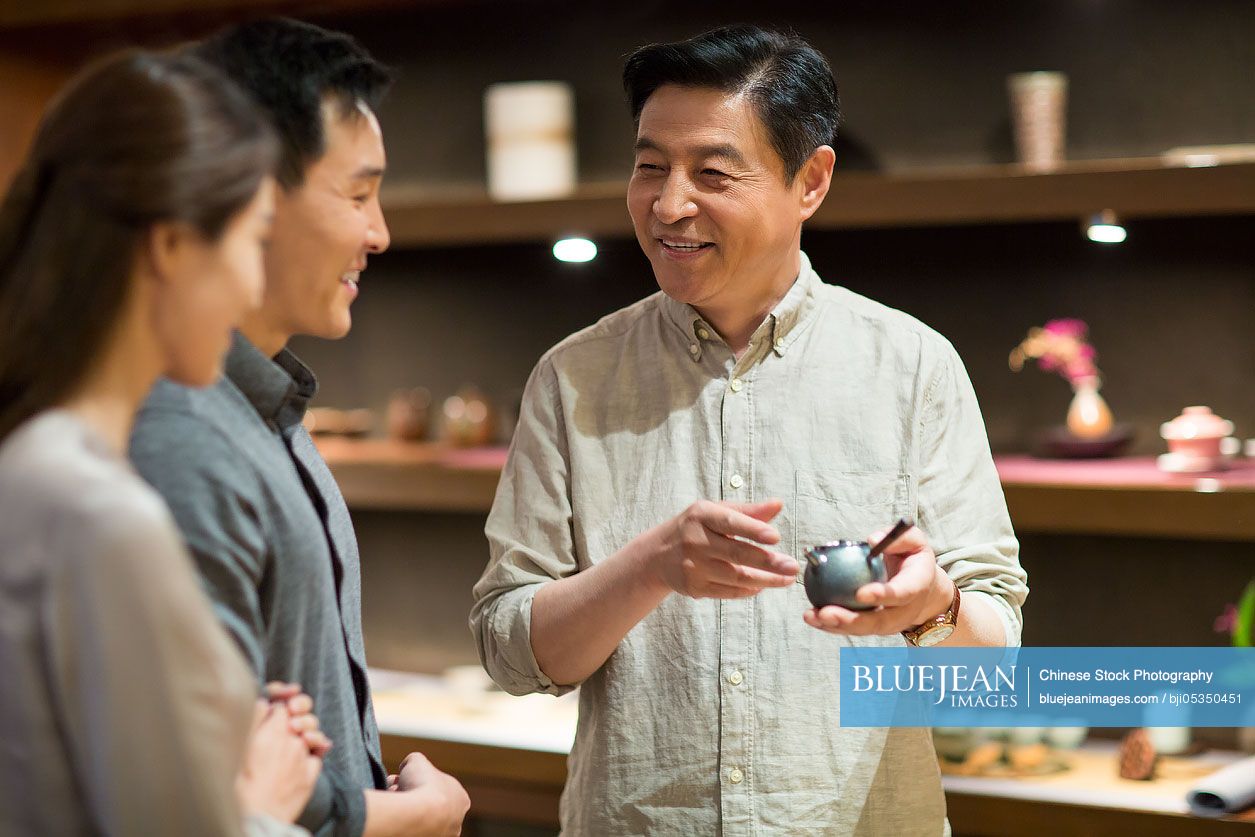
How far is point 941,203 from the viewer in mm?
2818

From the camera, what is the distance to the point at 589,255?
3158mm

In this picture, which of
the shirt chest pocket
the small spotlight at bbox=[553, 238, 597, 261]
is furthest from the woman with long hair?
the small spotlight at bbox=[553, 238, 597, 261]

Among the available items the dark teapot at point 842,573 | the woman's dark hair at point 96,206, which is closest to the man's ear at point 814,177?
the dark teapot at point 842,573

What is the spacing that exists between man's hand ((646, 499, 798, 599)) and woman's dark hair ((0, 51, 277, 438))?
0.64 m

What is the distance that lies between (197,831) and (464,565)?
2840 millimetres

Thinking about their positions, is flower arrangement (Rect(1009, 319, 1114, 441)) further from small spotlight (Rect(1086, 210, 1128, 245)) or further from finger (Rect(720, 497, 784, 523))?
finger (Rect(720, 497, 784, 523))

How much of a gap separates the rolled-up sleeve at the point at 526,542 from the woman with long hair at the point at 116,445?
64cm

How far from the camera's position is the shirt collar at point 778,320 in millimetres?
1738

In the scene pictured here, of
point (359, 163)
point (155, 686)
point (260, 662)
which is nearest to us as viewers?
point (155, 686)

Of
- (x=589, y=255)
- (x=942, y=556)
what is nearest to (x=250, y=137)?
(x=942, y=556)

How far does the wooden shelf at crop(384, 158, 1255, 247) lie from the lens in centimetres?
262

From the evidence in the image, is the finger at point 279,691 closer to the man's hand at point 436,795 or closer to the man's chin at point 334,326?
the man's hand at point 436,795

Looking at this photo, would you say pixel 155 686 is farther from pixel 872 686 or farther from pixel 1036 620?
pixel 1036 620

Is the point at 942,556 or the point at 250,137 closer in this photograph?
the point at 250,137
